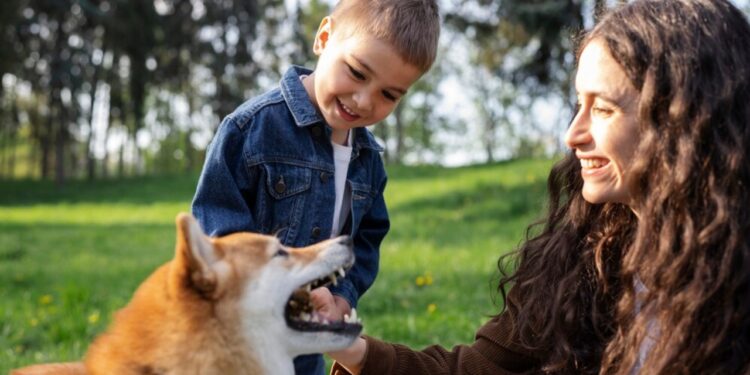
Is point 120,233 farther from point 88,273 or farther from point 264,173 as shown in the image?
point 264,173

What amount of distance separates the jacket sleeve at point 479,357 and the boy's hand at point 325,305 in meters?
0.21

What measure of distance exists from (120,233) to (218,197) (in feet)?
35.8

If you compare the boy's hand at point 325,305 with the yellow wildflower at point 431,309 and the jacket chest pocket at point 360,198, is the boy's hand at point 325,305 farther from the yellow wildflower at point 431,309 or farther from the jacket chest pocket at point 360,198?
the yellow wildflower at point 431,309

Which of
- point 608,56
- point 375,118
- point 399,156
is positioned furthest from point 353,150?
point 399,156

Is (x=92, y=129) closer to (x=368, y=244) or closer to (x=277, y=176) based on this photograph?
(x=368, y=244)

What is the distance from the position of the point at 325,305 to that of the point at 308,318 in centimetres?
23

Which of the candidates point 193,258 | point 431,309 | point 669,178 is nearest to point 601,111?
point 669,178

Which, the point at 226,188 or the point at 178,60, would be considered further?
the point at 178,60

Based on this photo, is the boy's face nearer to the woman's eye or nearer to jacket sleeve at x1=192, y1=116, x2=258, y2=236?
jacket sleeve at x1=192, y1=116, x2=258, y2=236

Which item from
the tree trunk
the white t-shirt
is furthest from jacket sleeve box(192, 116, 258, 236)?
the tree trunk

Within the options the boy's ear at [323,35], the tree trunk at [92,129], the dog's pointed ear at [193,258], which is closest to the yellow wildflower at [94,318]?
the boy's ear at [323,35]

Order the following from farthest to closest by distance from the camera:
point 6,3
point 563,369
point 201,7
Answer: point 201,7, point 6,3, point 563,369

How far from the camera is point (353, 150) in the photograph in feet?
11.1

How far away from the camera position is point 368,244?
11.5 ft
